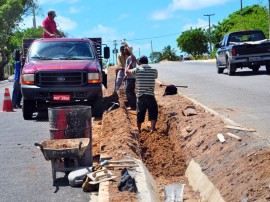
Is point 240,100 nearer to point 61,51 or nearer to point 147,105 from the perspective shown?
point 147,105

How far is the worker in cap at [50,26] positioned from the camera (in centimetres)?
1519

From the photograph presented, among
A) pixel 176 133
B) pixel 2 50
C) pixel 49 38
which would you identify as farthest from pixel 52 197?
pixel 2 50

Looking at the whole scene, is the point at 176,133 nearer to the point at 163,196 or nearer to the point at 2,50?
the point at 163,196

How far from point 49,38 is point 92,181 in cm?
841

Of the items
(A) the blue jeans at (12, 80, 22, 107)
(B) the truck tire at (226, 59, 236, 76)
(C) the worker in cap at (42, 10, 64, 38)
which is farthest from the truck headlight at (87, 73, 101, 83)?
(B) the truck tire at (226, 59, 236, 76)

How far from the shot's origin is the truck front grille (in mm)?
12914

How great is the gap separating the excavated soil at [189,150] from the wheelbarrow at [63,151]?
24.2 inches

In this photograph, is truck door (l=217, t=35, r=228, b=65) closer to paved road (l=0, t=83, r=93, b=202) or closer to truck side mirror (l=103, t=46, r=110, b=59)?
truck side mirror (l=103, t=46, r=110, b=59)

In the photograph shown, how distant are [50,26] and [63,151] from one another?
357 inches

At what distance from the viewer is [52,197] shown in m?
6.58

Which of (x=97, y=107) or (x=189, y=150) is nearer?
(x=189, y=150)

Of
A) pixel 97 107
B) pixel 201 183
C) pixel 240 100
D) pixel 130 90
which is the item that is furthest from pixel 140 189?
pixel 240 100

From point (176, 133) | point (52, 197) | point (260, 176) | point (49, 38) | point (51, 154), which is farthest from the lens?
point (49, 38)

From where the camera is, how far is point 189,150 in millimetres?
9406
